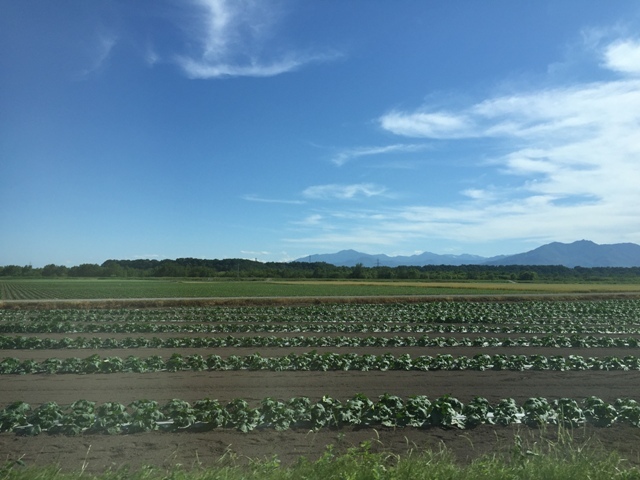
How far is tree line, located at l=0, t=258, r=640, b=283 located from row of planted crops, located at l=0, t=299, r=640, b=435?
2707 inches

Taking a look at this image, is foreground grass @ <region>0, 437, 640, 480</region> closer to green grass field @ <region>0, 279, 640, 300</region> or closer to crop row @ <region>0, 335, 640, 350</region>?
crop row @ <region>0, 335, 640, 350</region>

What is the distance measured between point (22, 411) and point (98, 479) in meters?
4.54

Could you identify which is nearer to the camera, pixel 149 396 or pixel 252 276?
pixel 149 396

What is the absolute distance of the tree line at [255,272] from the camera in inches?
4003

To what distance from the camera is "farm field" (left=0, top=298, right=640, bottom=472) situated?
27.6 feet

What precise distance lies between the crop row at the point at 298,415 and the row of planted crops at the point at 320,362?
0.9 inches

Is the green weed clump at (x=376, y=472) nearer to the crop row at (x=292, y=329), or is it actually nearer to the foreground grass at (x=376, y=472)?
the foreground grass at (x=376, y=472)

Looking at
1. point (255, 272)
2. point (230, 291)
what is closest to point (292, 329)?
point (230, 291)

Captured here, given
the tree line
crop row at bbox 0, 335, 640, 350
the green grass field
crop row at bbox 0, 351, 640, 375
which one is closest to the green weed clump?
crop row at bbox 0, 351, 640, 375

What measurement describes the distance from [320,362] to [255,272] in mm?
113117

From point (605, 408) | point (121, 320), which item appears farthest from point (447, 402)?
point (121, 320)

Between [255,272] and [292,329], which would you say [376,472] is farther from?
[255,272]

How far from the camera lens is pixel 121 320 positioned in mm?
32219

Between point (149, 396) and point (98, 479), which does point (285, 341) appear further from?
point (98, 479)
